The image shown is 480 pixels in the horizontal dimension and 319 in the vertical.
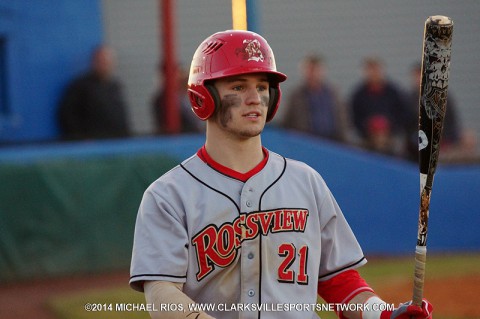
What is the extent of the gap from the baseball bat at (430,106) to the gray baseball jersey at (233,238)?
0.35m

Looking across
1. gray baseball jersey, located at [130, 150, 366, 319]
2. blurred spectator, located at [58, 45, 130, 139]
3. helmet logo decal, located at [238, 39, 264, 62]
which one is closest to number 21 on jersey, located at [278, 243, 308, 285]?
gray baseball jersey, located at [130, 150, 366, 319]

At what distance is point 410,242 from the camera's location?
12500 mm

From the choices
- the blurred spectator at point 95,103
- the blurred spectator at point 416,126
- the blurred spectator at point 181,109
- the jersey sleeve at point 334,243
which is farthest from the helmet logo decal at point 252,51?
the blurred spectator at point 416,126

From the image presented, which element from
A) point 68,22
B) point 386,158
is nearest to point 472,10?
point 386,158

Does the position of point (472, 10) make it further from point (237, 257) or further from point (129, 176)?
point (237, 257)

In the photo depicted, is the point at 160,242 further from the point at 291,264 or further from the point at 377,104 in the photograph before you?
the point at 377,104

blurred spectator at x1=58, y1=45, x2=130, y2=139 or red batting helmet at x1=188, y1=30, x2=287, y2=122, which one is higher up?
red batting helmet at x1=188, y1=30, x2=287, y2=122

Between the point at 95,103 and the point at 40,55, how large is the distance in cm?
175

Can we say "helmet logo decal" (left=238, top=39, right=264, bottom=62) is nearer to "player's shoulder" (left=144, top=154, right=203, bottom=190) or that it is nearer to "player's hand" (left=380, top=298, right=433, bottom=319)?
"player's shoulder" (left=144, top=154, right=203, bottom=190)

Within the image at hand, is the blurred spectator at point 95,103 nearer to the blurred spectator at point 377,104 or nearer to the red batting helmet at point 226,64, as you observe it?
the blurred spectator at point 377,104

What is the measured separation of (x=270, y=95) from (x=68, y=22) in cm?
967

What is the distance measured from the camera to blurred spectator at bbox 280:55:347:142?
12688 mm

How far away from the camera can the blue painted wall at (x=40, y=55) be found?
1291cm

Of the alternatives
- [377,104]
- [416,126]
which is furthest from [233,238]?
[416,126]
